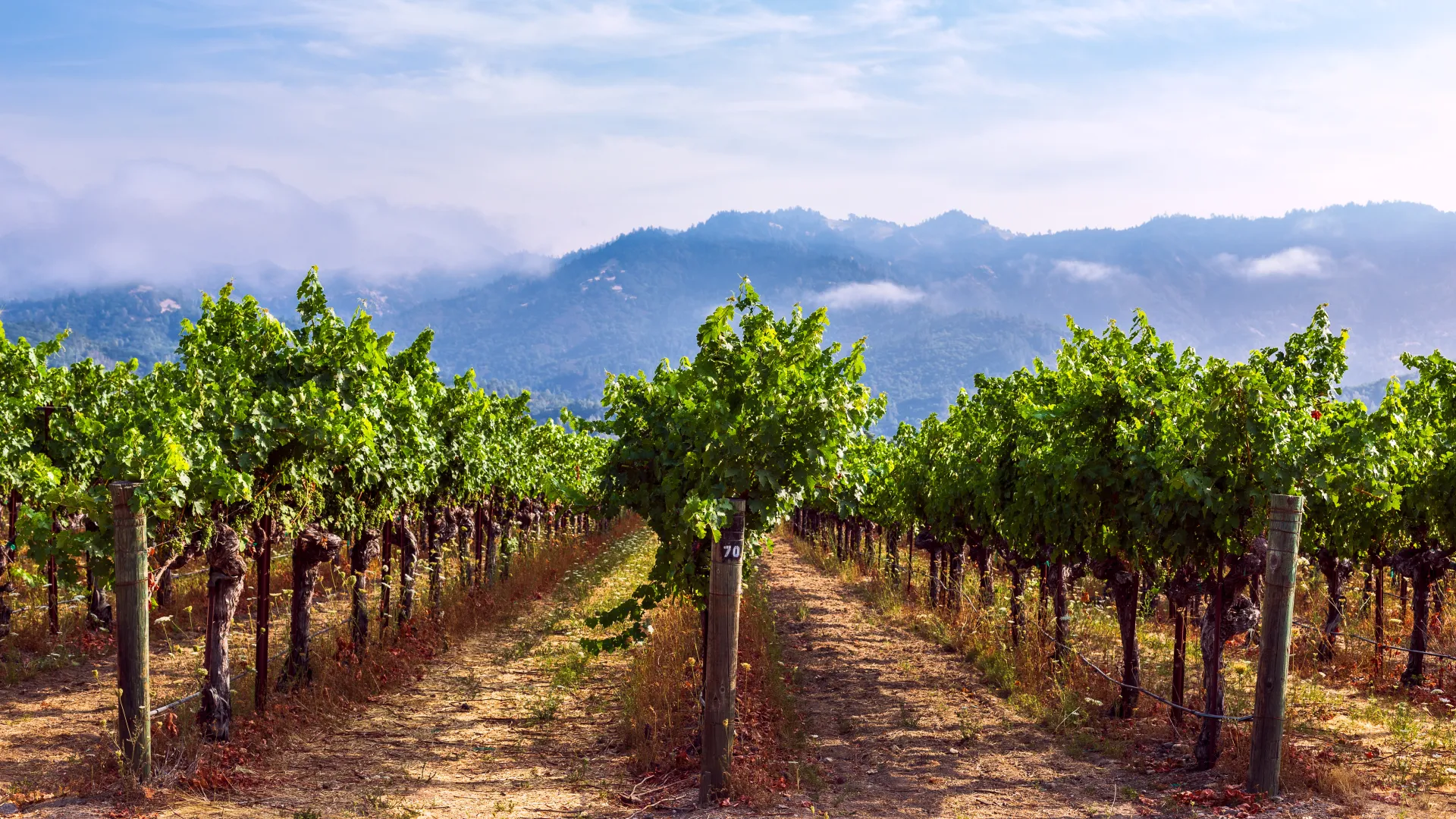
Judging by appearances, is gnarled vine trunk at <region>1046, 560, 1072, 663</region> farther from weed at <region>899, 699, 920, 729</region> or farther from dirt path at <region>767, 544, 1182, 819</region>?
weed at <region>899, 699, 920, 729</region>

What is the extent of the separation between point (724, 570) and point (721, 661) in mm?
735

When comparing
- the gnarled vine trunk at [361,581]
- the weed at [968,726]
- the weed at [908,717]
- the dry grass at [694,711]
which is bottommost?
the weed at [908,717]

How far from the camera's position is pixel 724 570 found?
294 inches

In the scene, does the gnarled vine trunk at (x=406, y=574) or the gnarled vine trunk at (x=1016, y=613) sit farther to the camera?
the gnarled vine trunk at (x=406, y=574)

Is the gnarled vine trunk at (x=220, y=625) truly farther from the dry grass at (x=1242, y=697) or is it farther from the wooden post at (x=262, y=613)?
the dry grass at (x=1242, y=697)

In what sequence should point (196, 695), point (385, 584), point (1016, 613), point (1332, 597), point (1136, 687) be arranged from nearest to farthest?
1. point (196, 695)
2. point (1136, 687)
3. point (385, 584)
4. point (1016, 613)
5. point (1332, 597)

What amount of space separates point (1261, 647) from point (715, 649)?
442cm

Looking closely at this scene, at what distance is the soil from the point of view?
25.4ft

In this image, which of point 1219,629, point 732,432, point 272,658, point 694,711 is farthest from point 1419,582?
point 272,658

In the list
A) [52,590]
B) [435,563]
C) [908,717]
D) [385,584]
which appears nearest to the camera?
[908,717]

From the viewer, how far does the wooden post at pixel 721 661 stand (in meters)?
7.41

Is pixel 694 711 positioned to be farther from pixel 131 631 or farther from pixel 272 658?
pixel 272 658

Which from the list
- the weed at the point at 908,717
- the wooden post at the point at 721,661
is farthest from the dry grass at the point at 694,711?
the weed at the point at 908,717

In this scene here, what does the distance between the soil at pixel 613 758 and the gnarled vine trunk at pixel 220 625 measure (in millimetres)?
713
